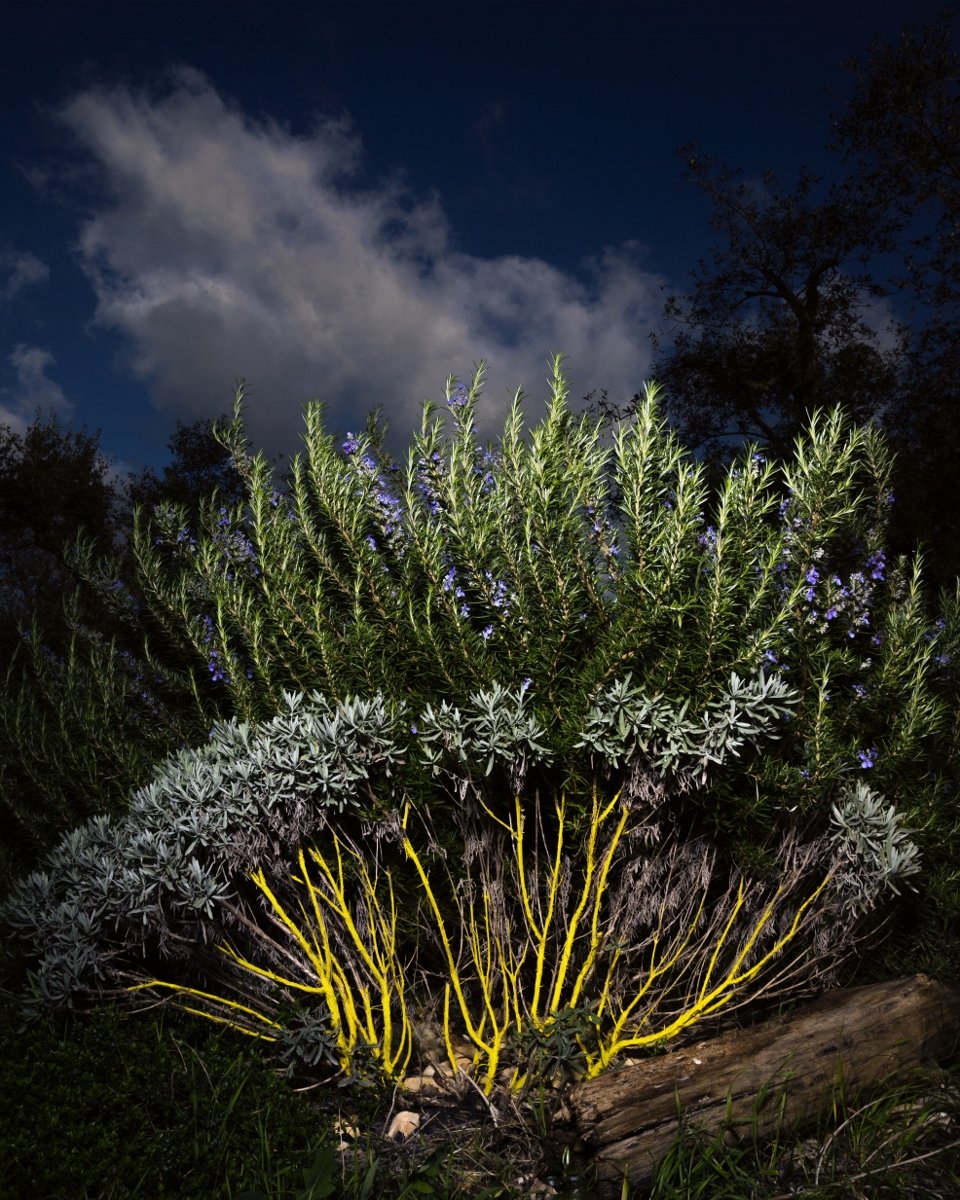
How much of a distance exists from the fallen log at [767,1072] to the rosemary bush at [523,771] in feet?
0.92

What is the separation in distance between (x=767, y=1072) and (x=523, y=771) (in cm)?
146

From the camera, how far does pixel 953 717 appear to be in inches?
192

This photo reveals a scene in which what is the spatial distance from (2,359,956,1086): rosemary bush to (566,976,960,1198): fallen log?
279 millimetres

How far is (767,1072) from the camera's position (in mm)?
3361

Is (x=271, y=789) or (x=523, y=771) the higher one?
(x=271, y=789)

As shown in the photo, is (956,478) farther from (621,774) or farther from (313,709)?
(313,709)

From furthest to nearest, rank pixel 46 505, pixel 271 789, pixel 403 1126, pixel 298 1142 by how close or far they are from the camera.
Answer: pixel 46 505 < pixel 271 789 < pixel 403 1126 < pixel 298 1142

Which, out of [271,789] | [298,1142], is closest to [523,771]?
[271,789]

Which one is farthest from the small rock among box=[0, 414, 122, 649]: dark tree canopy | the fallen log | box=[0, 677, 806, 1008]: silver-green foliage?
box=[0, 414, 122, 649]: dark tree canopy

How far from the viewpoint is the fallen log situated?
10.1 ft

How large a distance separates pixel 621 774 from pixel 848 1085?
4.95ft

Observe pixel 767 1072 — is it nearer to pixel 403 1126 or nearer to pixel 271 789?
pixel 403 1126

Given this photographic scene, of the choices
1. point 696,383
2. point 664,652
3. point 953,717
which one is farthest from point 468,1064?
point 696,383

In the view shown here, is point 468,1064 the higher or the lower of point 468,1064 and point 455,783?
the lower
